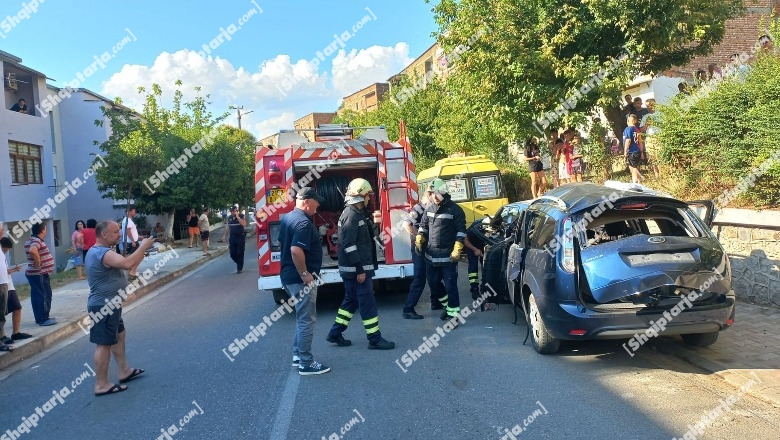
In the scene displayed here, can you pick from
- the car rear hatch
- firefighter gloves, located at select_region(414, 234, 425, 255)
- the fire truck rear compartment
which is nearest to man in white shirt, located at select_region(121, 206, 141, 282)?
the fire truck rear compartment

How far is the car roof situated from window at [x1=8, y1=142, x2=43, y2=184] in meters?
22.2

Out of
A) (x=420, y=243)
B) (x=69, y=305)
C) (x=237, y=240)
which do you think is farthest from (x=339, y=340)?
(x=237, y=240)

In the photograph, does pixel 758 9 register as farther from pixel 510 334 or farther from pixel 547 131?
pixel 510 334

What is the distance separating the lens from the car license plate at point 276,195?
840 centimetres

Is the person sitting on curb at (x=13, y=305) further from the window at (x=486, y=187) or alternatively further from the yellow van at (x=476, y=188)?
the window at (x=486, y=187)

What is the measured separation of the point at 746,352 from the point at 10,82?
84.9 feet

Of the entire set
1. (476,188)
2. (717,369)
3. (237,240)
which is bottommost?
(717,369)

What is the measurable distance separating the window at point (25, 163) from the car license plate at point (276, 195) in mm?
17977

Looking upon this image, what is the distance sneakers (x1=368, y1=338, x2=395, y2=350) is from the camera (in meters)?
6.43

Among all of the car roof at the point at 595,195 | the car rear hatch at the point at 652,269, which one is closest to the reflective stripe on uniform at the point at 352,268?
the car roof at the point at 595,195

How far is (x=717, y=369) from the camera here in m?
5.15

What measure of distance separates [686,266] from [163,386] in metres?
5.09

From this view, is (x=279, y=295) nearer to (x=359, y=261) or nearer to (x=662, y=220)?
(x=359, y=261)

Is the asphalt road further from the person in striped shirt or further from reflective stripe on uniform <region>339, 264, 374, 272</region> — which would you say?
the person in striped shirt
